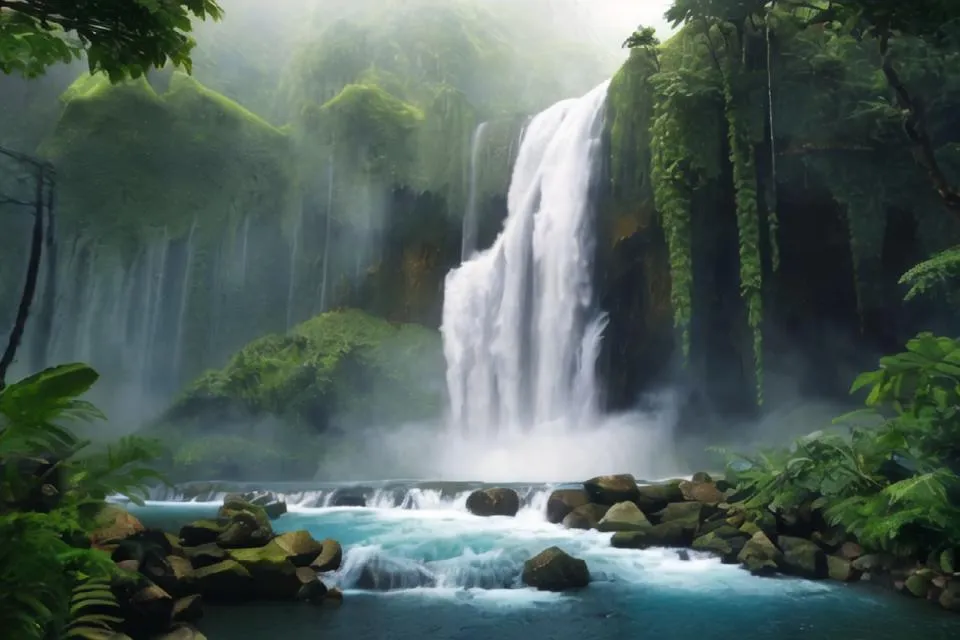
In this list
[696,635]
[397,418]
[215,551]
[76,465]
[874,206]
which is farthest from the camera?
[397,418]

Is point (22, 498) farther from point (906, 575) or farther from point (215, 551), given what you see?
point (906, 575)

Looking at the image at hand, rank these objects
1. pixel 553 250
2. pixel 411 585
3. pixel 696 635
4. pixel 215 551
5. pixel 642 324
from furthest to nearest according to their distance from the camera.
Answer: pixel 553 250 → pixel 642 324 → pixel 411 585 → pixel 215 551 → pixel 696 635

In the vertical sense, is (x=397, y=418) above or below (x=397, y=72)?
below

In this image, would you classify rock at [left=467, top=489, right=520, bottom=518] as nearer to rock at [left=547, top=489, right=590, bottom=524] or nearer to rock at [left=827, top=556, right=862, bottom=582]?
rock at [left=547, top=489, right=590, bottom=524]

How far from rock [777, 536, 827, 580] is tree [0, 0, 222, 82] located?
26.0 feet

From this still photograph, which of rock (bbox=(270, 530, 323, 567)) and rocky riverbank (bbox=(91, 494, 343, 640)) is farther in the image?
rock (bbox=(270, 530, 323, 567))

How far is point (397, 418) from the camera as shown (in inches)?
930

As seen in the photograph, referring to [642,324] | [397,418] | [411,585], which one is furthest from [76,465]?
[397,418]

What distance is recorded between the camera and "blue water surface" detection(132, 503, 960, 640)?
6.38 metres

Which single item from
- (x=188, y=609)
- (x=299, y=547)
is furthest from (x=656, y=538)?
(x=188, y=609)

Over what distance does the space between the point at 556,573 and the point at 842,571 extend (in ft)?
10.4

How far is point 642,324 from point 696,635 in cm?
1223

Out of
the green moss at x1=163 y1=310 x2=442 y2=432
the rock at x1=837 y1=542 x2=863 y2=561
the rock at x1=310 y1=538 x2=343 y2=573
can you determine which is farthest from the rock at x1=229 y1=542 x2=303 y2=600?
the green moss at x1=163 y1=310 x2=442 y2=432

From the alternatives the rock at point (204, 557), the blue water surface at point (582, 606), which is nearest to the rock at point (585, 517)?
the blue water surface at point (582, 606)
